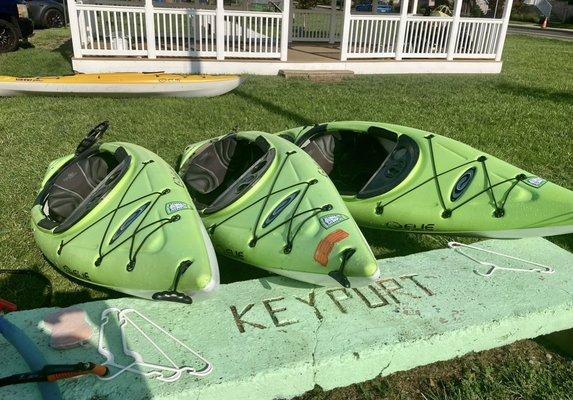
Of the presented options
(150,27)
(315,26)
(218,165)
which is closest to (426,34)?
(315,26)

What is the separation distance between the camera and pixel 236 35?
13.4 m

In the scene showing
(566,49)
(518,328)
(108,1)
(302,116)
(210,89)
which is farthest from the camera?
(566,49)

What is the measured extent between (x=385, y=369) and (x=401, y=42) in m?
11.9

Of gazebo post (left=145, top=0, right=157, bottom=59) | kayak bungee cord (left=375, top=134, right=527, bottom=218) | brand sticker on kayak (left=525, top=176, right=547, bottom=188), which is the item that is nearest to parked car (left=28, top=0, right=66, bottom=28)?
gazebo post (left=145, top=0, right=157, bottom=59)

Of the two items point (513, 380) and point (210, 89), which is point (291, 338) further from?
point (210, 89)

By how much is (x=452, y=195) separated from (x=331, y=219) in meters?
1.33

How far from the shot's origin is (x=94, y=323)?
104 inches

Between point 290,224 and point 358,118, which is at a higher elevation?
point 290,224

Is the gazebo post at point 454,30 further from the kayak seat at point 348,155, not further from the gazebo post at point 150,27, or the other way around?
the kayak seat at point 348,155

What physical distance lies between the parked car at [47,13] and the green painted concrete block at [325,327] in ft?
75.0

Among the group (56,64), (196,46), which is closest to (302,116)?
(196,46)

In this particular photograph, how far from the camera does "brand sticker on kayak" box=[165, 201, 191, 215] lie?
132 inches

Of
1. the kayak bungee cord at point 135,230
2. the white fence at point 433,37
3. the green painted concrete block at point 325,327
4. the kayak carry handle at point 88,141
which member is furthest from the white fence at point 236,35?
the green painted concrete block at point 325,327

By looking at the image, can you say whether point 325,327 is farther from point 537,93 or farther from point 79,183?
point 537,93
